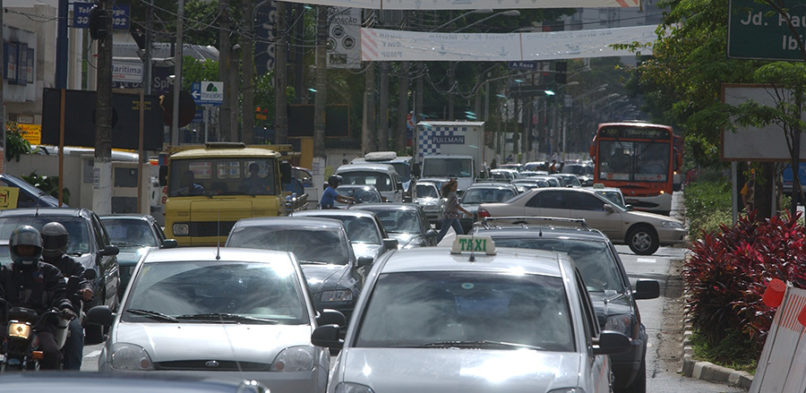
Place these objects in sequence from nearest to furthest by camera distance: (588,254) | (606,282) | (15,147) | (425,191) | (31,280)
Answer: (31,280) < (606,282) < (588,254) < (15,147) < (425,191)

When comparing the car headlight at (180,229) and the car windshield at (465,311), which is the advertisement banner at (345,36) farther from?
the car windshield at (465,311)

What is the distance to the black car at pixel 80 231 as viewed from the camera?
15.7 meters

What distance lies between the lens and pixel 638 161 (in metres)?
45.6

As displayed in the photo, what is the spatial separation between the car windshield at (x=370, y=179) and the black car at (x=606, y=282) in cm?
2417

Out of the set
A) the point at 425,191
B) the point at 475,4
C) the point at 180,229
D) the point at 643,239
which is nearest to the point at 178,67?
the point at 425,191

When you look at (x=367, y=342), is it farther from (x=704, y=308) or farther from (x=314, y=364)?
(x=704, y=308)

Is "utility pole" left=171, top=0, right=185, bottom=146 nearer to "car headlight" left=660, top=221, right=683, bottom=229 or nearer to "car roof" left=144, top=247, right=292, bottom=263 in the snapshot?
"car headlight" left=660, top=221, right=683, bottom=229

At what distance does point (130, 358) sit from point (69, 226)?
780cm

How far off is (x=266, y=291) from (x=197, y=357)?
51.0 inches

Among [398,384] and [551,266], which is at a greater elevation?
[551,266]

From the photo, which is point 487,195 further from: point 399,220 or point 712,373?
point 712,373

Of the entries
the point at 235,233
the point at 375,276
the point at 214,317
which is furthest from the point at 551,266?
the point at 235,233

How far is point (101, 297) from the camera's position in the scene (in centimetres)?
1537

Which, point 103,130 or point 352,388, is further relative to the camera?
point 103,130
